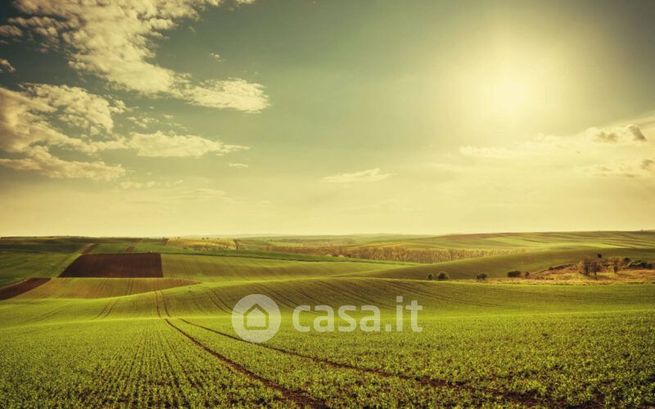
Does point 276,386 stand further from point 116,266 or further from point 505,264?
point 116,266

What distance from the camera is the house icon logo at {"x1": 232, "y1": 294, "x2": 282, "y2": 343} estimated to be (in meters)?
37.1

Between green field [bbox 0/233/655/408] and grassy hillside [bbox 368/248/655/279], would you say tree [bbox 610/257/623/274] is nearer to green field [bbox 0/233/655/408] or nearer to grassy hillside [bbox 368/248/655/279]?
grassy hillside [bbox 368/248/655/279]

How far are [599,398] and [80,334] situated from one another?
4706 cm

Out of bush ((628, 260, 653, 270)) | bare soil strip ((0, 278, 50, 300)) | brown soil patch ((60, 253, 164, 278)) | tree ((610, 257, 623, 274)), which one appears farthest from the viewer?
brown soil patch ((60, 253, 164, 278))

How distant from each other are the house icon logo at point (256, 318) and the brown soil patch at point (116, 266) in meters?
50.7

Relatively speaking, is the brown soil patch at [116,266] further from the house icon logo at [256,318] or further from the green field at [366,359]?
the house icon logo at [256,318]

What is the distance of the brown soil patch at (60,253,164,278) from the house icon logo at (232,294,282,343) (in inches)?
1997

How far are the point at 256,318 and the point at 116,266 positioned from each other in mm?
81906

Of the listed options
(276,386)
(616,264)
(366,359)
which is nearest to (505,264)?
(616,264)

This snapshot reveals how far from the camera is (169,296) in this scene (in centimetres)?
7119

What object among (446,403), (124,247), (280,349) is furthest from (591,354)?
(124,247)

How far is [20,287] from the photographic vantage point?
8550 cm

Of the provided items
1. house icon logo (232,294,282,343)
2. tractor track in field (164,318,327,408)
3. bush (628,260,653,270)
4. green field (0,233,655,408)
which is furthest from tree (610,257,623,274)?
tractor track in field (164,318,327,408)

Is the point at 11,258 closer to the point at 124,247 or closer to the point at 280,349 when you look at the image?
the point at 124,247
